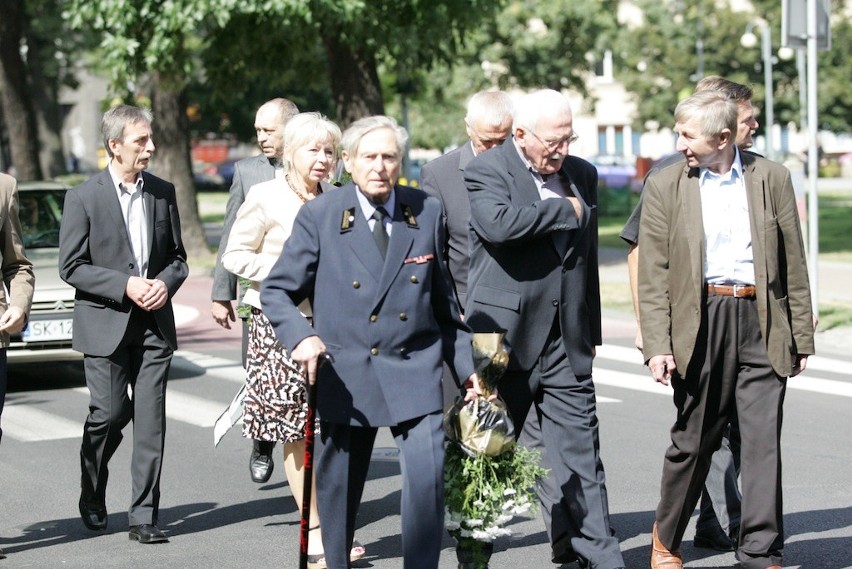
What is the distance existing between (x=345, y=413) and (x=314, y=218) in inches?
26.3

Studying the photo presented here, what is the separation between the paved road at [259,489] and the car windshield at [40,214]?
1.40m

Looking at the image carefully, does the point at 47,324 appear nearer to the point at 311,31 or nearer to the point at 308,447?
the point at 308,447

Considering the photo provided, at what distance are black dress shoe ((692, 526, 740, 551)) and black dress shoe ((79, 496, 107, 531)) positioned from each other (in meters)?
2.71

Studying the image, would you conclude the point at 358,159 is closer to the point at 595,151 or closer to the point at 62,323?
the point at 62,323

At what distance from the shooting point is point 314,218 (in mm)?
4637

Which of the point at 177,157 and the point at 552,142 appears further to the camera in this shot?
the point at 177,157

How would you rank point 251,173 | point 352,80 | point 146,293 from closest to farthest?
1. point 146,293
2. point 251,173
3. point 352,80

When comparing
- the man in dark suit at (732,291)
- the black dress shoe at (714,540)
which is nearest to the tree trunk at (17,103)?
the black dress shoe at (714,540)

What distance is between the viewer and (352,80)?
66.4 ft

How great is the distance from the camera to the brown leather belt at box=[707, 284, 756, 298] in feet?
17.0

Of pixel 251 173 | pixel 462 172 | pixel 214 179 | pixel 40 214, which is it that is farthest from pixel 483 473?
pixel 214 179

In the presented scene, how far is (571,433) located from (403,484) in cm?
90

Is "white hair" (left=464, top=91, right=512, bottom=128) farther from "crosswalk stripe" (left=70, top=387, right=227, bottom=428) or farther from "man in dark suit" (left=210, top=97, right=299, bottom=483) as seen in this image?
"crosswalk stripe" (left=70, top=387, right=227, bottom=428)

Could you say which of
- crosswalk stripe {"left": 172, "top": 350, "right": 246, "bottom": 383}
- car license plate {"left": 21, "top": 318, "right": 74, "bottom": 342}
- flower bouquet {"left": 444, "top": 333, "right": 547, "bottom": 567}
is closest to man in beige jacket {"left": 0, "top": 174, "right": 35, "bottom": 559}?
flower bouquet {"left": 444, "top": 333, "right": 547, "bottom": 567}
